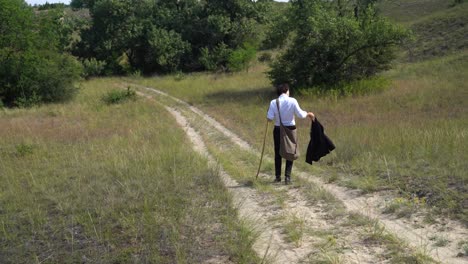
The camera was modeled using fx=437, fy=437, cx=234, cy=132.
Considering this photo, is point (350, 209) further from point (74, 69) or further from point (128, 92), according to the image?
point (74, 69)

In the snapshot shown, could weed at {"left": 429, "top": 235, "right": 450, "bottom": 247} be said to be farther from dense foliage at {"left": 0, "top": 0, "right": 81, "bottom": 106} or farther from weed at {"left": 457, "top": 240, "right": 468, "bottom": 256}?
dense foliage at {"left": 0, "top": 0, "right": 81, "bottom": 106}

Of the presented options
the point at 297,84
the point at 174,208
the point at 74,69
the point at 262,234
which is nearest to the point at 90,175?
the point at 174,208

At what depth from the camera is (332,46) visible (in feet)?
69.4

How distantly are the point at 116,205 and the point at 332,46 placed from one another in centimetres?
1680

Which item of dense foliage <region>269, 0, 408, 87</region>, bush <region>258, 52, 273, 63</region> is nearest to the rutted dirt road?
dense foliage <region>269, 0, 408, 87</region>

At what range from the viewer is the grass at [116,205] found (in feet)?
17.0

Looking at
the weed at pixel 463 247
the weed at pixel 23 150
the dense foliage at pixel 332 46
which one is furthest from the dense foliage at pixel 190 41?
the weed at pixel 463 247

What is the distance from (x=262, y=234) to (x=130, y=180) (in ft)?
10.7

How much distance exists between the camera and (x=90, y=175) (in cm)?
870

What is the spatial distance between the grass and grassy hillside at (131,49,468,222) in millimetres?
2706

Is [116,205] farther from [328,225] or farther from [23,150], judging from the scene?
[23,150]

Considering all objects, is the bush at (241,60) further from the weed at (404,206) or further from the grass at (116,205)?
the weed at (404,206)

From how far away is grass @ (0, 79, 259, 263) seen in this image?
5.18 metres

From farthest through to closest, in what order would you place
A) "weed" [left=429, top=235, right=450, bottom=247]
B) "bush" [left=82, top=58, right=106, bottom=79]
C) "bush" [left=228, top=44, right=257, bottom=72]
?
"bush" [left=82, top=58, right=106, bottom=79]
"bush" [left=228, top=44, right=257, bottom=72]
"weed" [left=429, top=235, right=450, bottom=247]
